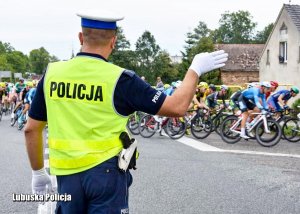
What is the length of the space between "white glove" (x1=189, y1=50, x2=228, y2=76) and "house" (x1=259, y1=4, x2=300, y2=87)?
3506cm

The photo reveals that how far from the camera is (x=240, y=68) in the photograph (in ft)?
192

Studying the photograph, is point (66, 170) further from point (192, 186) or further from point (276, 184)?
point (276, 184)

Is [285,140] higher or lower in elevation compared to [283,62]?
lower

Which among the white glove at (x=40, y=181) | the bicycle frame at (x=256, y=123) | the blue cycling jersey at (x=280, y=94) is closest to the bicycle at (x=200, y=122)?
the bicycle frame at (x=256, y=123)

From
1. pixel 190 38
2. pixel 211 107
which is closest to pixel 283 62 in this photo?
pixel 211 107

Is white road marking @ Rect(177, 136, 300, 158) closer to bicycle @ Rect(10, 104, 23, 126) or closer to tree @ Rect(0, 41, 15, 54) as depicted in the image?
bicycle @ Rect(10, 104, 23, 126)

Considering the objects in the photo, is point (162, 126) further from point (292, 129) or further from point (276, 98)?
point (292, 129)

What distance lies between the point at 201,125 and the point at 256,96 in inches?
101

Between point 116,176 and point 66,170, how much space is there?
275 millimetres

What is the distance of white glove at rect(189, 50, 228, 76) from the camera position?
2734 millimetres

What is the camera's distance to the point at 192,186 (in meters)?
7.43

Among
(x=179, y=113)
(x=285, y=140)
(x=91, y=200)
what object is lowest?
(x=285, y=140)

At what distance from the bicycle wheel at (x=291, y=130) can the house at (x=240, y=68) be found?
4181 cm

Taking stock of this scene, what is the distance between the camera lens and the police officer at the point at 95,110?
8.53 ft
